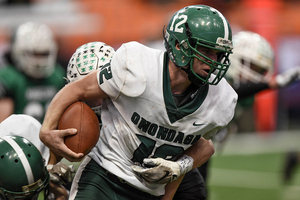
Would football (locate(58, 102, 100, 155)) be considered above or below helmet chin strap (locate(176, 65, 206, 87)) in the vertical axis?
below

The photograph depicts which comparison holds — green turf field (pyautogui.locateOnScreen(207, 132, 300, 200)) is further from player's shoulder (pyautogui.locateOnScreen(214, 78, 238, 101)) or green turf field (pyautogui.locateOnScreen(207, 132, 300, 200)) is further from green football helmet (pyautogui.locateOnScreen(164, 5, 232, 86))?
green football helmet (pyautogui.locateOnScreen(164, 5, 232, 86))

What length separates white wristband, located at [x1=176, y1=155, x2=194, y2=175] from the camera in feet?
8.10

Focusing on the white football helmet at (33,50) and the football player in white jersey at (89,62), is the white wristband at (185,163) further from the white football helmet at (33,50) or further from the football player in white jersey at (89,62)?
the white football helmet at (33,50)

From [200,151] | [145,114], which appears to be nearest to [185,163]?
[200,151]

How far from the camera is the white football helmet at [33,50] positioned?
576cm

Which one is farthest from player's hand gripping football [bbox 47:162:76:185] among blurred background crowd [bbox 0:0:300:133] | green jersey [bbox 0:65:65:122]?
blurred background crowd [bbox 0:0:300:133]

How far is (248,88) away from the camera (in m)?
3.98

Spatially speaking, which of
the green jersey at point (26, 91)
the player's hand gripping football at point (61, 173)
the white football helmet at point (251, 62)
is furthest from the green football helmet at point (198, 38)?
the green jersey at point (26, 91)

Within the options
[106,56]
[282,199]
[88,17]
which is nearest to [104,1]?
[88,17]

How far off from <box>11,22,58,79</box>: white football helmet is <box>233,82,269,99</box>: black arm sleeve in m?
2.78

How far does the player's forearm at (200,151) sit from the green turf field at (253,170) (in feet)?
8.90

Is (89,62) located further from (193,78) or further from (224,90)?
(224,90)

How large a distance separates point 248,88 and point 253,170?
3336 millimetres

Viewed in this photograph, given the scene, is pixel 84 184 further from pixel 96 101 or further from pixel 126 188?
pixel 96 101
